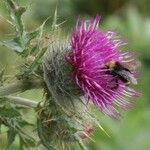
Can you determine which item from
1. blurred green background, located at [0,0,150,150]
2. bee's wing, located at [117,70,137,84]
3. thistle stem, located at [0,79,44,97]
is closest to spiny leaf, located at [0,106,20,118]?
thistle stem, located at [0,79,44,97]

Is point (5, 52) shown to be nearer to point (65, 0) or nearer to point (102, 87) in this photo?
point (65, 0)

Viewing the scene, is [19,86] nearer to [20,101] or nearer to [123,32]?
[20,101]

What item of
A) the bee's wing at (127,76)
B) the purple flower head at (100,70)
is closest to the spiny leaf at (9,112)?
the purple flower head at (100,70)

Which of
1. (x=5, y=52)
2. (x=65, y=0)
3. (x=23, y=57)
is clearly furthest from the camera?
(x=65, y=0)

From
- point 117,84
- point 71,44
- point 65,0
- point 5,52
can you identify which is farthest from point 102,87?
point 65,0

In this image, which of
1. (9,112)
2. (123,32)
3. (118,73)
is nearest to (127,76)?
(118,73)

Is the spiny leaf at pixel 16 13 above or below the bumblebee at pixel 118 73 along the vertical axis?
above

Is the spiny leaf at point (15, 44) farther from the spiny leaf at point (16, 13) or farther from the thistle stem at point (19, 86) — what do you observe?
the thistle stem at point (19, 86)
